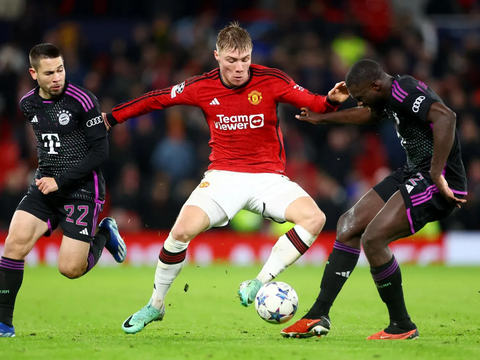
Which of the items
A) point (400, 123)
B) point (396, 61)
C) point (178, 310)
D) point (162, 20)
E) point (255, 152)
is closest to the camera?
point (400, 123)

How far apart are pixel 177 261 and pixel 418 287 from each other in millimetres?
4887

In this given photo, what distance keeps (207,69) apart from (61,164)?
7981mm

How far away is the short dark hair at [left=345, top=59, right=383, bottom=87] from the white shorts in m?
1.05

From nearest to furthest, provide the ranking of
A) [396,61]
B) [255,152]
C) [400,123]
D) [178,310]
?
[400,123], [255,152], [178,310], [396,61]

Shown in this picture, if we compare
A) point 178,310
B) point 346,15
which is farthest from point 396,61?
point 178,310

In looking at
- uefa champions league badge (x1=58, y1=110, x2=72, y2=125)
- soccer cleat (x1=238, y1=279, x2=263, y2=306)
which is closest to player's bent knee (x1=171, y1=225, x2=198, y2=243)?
soccer cleat (x1=238, y1=279, x2=263, y2=306)

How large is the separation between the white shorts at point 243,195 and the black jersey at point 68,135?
1.06 meters

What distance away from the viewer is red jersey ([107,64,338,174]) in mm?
6711

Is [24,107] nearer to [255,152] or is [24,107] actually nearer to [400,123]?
[255,152]

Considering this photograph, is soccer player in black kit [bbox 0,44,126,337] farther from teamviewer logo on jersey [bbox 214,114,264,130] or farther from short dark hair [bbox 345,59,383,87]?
short dark hair [bbox 345,59,383,87]

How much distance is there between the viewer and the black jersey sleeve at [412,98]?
19.6 feet

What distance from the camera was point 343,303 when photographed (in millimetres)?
8984

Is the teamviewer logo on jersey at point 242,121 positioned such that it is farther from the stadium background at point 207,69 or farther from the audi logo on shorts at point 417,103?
the stadium background at point 207,69

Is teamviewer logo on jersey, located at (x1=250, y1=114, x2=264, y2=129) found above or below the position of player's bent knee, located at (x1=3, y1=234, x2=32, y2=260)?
above
